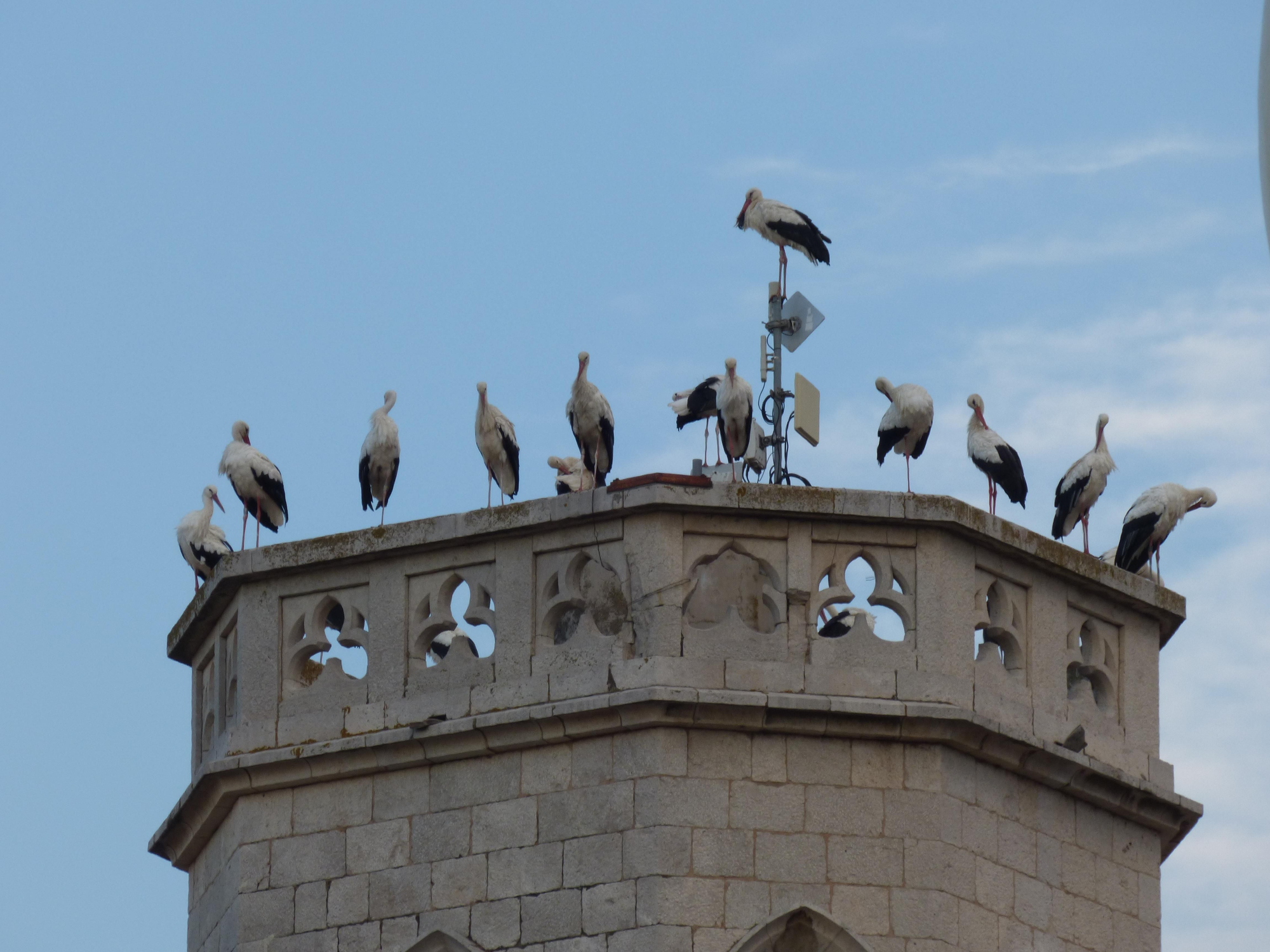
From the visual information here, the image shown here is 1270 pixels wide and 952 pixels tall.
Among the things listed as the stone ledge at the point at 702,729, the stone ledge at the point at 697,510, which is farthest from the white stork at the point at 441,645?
the stone ledge at the point at 702,729

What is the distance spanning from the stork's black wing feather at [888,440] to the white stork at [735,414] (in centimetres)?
94

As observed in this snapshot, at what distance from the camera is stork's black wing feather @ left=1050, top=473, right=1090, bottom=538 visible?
594 inches

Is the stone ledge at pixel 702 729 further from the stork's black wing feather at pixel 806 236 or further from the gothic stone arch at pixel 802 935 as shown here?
the stork's black wing feather at pixel 806 236

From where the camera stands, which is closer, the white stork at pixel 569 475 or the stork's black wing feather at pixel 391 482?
the stork's black wing feather at pixel 391 482

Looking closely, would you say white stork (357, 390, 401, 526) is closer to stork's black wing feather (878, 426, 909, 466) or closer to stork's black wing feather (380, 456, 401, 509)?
stork's black wing feather (380, 456, 401, 509)

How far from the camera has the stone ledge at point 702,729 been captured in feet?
39.8

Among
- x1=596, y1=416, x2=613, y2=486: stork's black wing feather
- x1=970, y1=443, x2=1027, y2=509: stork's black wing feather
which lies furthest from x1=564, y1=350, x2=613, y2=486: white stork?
x1=970, y1=443, x2=1027, y2=509: stork's black wing feather

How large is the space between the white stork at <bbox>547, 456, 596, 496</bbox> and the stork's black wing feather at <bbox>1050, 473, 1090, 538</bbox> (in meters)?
3.71

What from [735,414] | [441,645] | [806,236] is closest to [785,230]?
[806,236]

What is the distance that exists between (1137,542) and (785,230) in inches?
168

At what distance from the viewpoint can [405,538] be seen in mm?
13016

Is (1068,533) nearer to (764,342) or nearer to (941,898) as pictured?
(764,342)

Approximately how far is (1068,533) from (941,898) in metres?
3.67

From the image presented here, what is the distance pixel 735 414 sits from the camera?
15.9 metres
